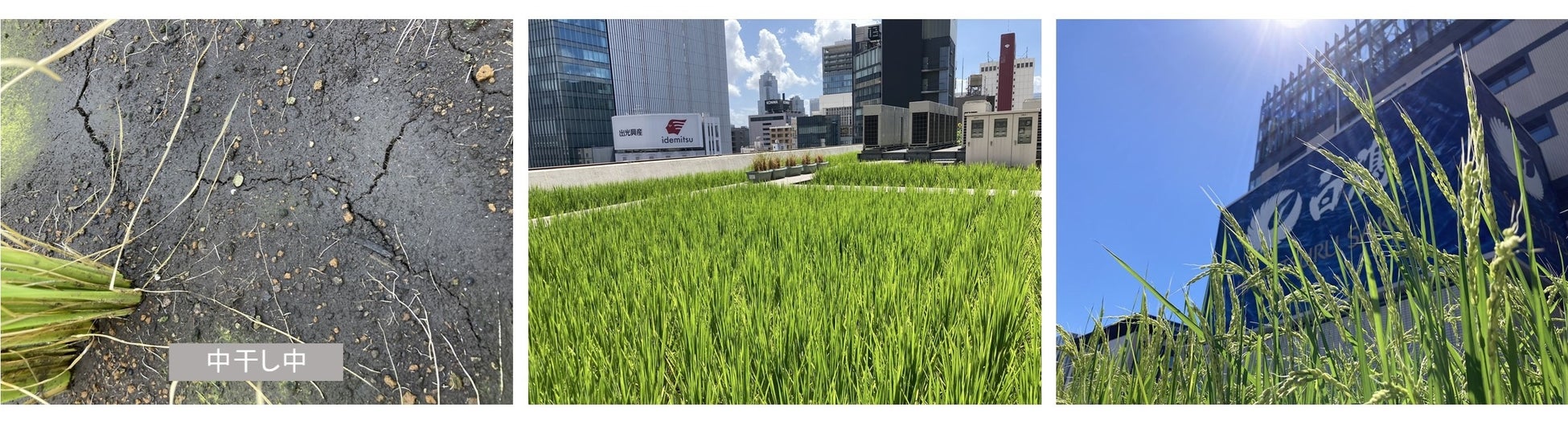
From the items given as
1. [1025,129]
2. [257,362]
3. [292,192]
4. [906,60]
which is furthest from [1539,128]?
[257,362]

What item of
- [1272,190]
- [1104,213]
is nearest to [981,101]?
[1104,213]

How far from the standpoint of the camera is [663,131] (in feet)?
10.7

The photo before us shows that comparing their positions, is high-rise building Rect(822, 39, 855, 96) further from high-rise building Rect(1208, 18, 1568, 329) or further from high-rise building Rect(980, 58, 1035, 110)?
A: high-rise building Rect(1208, 18, 1568, 329)

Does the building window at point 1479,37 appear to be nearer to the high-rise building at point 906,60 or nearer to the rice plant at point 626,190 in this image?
the high-rise building at point 906,60

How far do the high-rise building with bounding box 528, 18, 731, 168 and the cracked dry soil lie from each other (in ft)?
0.62

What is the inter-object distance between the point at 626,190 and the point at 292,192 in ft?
6.34

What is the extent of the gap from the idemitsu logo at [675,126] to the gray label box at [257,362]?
1730 mm

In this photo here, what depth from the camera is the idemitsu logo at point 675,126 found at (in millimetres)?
3211

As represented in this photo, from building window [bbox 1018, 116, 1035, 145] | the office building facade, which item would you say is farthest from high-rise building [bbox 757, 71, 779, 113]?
building window [bbox 1018, 116, 1035, 145]

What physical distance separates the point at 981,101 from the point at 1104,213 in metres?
0.87

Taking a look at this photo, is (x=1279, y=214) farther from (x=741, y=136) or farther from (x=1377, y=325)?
(x=741, y=136)
